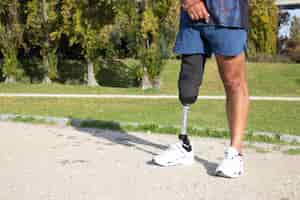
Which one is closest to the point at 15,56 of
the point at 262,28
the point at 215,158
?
the point at 262,28

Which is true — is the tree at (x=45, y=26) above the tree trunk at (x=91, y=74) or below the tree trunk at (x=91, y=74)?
above

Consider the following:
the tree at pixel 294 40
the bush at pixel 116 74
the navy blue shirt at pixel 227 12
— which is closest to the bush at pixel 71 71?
the bush at pixel 116 74

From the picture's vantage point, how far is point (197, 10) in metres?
4.38

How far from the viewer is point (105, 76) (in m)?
26.2

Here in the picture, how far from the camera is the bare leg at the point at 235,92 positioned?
4.46 m

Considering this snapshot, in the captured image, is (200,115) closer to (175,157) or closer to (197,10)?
(175,157)

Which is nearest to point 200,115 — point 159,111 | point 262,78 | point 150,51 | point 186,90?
point 159,111

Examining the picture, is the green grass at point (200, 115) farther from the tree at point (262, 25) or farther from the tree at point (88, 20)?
the tree at point (262, 25)

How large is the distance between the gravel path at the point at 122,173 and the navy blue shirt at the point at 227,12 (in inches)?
43.8

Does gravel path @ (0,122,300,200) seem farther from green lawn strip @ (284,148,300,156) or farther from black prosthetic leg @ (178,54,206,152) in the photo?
black prosthetic leg @ (178,54,206,152)

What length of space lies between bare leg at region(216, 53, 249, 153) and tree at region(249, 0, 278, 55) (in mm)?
25821

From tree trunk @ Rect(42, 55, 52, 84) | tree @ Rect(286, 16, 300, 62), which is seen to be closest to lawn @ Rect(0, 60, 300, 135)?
tree trunk @ Rect(42, 55, 52, 84)

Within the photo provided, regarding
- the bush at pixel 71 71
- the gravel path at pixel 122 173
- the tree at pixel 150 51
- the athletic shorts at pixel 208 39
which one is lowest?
the bush at pixel 71 71

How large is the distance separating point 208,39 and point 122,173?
1.21m
